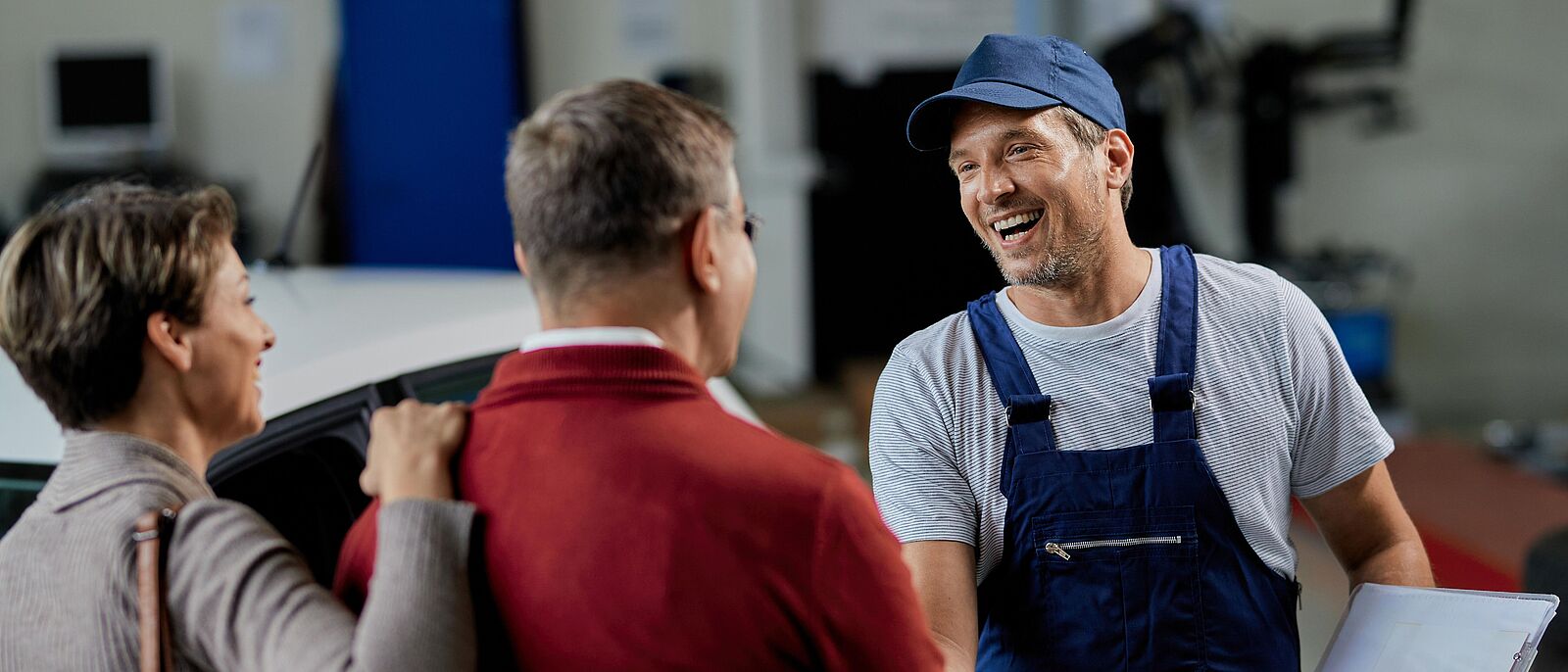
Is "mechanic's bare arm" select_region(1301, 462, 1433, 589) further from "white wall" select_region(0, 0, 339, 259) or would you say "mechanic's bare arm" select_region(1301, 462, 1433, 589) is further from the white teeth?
"white wall" select_region(0, 0, 339, 259)

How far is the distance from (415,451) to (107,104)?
6368 millimetres

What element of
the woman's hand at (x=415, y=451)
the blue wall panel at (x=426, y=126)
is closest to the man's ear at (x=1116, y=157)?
the woman's hand at (x=415, y=451)

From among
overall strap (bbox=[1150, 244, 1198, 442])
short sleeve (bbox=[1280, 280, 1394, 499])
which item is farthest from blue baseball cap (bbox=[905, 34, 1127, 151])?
short sleeve (bbox=[1280, 280, 1394, 499])

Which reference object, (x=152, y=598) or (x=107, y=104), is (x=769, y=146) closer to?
(x=107, y=104)

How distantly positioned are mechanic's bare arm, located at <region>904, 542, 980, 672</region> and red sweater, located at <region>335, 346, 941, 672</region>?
34 centimetres

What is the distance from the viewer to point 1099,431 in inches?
47.2

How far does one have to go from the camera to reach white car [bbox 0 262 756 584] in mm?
1404

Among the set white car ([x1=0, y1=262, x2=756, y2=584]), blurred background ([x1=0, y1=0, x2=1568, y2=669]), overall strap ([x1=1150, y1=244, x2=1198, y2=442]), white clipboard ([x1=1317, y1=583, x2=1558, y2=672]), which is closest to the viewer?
white clipboard ([x1=1317, y1=583, x2=1558, y2=672])

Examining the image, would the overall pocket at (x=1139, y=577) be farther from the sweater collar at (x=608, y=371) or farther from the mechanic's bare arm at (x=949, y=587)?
the sweater collar at (x=608, y=371)

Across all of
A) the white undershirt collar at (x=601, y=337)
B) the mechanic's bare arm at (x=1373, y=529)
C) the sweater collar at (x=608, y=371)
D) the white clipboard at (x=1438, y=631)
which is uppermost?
the white undershirt collar at (x=601, y=337)

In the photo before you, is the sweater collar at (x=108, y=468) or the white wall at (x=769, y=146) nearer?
the sweater collar at (x=108, y=468)

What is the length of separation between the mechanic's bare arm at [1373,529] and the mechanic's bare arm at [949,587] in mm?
353

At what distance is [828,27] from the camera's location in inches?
240

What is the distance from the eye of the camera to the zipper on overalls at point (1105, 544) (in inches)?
46.4
